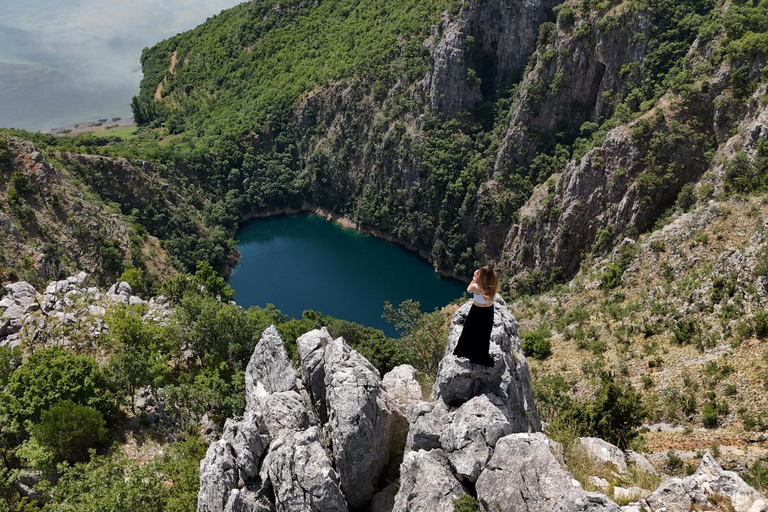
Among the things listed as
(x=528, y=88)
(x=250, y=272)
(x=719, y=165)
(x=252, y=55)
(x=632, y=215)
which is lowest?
(x=250, y=272)

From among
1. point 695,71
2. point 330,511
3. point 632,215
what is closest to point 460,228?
point 632,215

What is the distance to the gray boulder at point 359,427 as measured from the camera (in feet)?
63.7

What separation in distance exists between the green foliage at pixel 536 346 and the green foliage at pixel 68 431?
28852 millimetres

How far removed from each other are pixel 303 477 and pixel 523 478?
25.3 ft

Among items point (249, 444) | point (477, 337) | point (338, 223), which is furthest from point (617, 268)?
point (338, 223)

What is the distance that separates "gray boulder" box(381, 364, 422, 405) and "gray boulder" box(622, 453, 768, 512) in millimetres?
11070

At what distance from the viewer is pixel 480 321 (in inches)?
688

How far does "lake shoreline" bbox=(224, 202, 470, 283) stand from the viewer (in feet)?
311

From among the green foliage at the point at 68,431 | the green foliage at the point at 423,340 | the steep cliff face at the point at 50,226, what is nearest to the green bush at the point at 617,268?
the green foliage at the point at 423,340

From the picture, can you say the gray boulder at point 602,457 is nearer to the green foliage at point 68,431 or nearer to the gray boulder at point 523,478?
the gray boulder at point 523,478

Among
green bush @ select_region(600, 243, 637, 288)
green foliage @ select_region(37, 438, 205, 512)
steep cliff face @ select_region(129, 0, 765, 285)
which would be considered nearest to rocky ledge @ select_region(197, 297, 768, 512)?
green foliage @ select_region(37, 438, 205, 512)

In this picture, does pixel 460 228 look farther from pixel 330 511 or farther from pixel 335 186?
pixel 330 511

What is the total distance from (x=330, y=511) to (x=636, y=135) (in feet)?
196

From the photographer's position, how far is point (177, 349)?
37.8 metres
